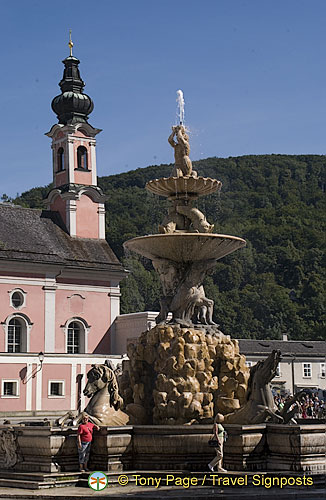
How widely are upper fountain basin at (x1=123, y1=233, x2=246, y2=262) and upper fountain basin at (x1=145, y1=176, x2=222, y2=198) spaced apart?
4.60 ft

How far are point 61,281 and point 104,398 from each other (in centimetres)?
3301

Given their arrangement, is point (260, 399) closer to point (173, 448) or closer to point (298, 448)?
point (173, 448)

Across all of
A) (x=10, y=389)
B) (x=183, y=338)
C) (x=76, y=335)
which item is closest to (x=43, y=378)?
(x=10, y=389)

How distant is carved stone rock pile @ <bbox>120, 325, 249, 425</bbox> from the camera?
1692 centimetres

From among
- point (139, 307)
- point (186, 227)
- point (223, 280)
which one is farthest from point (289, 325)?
point (186, 227)

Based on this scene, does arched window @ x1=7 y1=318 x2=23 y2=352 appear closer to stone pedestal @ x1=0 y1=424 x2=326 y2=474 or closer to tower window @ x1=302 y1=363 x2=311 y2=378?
tower window @ x1=302 y1=363 x2=311 y2=378

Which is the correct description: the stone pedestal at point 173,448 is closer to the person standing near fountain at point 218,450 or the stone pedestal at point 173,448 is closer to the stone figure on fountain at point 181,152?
the person standing near fountain at point 218,450

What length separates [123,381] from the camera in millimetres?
17953

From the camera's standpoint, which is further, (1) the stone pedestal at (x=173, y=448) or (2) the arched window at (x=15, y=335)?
(2) the arched window at (x=15, y=335)

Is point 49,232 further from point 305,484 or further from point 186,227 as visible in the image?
point 305,484

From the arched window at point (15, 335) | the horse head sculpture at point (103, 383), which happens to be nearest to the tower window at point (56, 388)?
the arched window at point (15, 335)

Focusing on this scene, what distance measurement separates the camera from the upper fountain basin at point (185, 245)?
1814 cm

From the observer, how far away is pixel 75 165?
54.8m

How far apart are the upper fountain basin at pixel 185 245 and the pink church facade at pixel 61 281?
25685 mm
